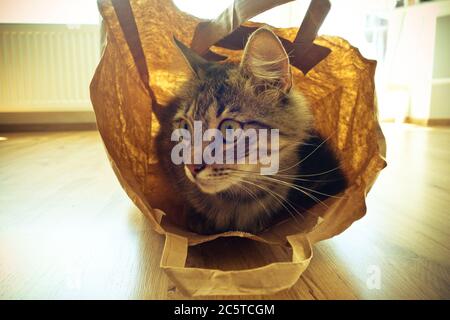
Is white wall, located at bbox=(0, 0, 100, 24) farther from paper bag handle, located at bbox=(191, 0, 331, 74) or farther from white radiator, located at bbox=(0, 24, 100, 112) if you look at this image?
paper bag handle, located at bbox=(191, 0, 331, 74)

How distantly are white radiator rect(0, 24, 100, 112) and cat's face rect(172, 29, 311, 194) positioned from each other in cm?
215

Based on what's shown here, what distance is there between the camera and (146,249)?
640mm

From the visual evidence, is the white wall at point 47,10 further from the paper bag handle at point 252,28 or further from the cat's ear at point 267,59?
the cat's ear at point 267,59

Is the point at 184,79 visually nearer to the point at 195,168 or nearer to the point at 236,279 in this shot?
the point at 195,168

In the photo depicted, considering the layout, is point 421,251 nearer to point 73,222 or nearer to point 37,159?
point 73,222

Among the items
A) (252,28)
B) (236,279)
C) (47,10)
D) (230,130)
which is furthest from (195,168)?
(47,10)

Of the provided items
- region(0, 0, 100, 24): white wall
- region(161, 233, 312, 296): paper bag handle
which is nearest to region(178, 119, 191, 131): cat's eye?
region(161, 233, 312, 296): paper bag handle

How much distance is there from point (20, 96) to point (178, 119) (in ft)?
7.74

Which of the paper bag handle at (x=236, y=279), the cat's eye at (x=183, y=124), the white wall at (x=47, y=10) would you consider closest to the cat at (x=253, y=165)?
the cat's eye at (x=183, y=124)

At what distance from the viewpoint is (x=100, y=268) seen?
1.85 ft

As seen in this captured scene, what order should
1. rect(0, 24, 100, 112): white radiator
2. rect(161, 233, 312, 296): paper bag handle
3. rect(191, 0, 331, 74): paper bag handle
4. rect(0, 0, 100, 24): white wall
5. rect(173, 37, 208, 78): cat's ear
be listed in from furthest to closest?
rect(0, 24, 100, 112): white radiator
rect(0, 0, 100, 24): white wall
rect(173, 37, 208, 78): cat's ear
rect(191, 0, 331, 74): paper bag handle
rect(161, 233, 312, 296): paper bag handle

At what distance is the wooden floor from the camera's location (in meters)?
0.51

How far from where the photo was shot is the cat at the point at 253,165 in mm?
642

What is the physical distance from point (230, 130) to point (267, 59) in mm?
140
